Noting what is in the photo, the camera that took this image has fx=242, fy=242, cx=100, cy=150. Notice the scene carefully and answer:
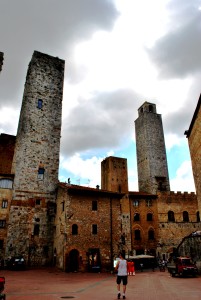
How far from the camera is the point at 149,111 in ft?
162

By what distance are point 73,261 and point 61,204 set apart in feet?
Answer: 20.2

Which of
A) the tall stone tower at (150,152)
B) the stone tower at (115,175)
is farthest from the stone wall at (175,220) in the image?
the stone tower at (115,175)

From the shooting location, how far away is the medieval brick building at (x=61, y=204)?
25.6 metres

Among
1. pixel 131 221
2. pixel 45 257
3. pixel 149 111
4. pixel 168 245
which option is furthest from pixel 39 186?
pixel 149 111

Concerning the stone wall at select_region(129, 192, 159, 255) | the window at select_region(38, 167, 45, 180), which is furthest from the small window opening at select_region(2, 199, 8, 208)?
the stone wall at select_region(129, 192, 159, 255)

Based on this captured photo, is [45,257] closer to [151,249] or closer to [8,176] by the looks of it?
[8,176]

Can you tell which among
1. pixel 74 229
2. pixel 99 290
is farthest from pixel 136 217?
pixel 99 290

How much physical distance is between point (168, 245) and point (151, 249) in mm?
2905

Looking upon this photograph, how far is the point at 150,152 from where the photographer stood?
148 feet

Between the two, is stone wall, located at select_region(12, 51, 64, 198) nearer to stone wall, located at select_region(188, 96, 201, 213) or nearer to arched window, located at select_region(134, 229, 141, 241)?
arched window, located at select_region(134, 229, 141, 241)

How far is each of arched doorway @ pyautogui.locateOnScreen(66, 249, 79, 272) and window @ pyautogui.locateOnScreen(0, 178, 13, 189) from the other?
10612mm

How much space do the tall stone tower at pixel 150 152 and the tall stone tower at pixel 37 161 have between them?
18872 mm

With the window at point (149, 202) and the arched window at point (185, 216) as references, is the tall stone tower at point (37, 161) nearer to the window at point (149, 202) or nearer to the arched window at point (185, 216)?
the window at point (149, 202)

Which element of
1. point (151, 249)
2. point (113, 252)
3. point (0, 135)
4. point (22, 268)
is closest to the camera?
point (22, 268)
